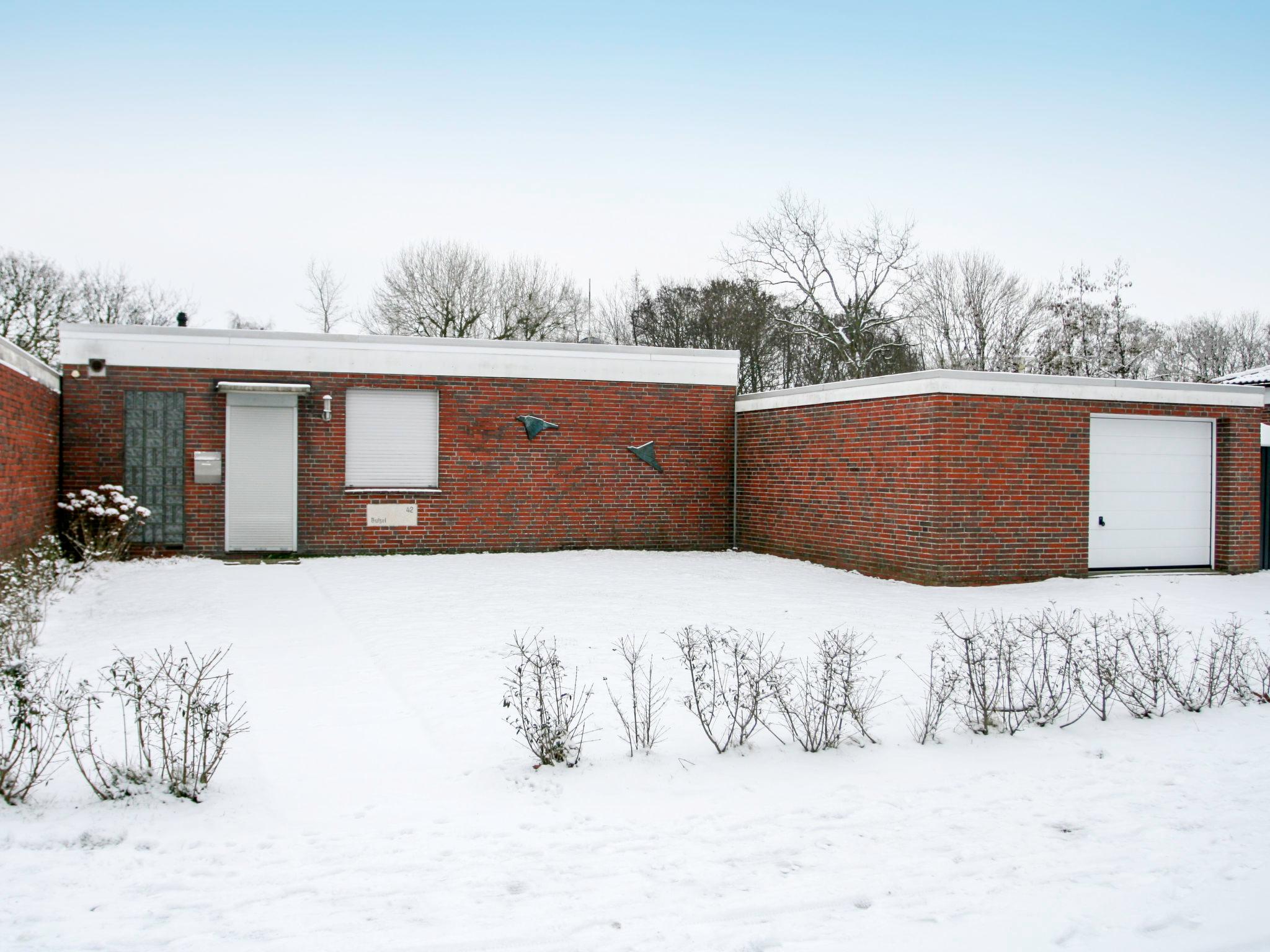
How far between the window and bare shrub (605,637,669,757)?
Answer: 26.3ft

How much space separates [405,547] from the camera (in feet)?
49.2

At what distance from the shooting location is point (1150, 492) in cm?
1325

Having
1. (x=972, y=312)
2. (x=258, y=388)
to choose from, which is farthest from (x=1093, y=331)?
(x=258, y=388)

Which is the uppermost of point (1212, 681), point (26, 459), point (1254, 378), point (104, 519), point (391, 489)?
point (1254, 378)

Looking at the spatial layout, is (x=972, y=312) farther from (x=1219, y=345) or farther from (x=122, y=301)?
(x=122, y=301)

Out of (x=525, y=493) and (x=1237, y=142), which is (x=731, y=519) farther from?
(x=1237, y=142)

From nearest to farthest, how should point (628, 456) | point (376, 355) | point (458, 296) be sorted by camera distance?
point (376, 355), point (628, 456), point (458, 296)

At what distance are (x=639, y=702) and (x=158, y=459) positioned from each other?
10923 mm

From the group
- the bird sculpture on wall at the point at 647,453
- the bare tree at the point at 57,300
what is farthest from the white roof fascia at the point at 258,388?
the bare tree at the point at 57,300

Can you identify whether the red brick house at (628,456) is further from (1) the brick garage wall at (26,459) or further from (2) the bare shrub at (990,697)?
(2) the bare shrub at (990,697)

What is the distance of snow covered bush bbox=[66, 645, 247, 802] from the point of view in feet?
14.5

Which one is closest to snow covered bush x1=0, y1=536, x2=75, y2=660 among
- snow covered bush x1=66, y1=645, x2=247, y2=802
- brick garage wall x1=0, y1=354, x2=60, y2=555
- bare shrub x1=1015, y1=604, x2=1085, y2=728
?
brick garage wall x1=0, y1=354, x2=60, y2=555

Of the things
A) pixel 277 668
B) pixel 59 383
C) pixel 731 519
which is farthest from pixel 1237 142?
pixel 59 383

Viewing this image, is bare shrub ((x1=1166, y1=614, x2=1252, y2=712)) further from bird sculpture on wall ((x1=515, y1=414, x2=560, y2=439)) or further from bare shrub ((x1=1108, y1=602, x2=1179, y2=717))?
bird sculpture on wall ((x1=515, y1=414, x2=560, y2=439))
